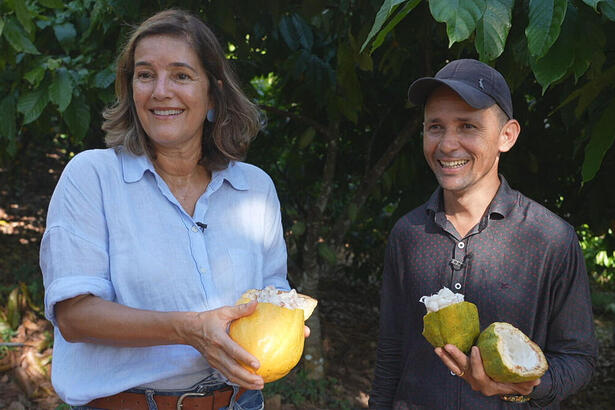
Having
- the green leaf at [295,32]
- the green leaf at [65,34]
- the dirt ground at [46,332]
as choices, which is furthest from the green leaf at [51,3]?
the dirt ground at [46,332]

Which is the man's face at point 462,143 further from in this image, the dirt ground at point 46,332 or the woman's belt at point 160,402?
the dirt ground at point 46,332

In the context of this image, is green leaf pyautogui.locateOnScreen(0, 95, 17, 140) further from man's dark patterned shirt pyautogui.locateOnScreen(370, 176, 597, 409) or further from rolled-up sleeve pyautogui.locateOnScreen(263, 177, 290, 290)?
man's dark patterned shirt pyautogui.locateOnScreen(370, 176, 597, 409)

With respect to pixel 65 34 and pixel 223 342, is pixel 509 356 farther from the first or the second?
pixel 65 34

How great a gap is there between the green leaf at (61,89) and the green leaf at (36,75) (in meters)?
0.06

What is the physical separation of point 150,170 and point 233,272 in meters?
0.36

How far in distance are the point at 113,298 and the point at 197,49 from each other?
0.72m

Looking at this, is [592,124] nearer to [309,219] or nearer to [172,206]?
[172,206]

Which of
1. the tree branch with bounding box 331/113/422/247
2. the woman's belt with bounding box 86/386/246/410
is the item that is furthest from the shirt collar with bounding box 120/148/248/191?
the tree branch with bounding box 331/113/422/247

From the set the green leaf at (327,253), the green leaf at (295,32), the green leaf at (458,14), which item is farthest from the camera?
the green leaf at (327,253)

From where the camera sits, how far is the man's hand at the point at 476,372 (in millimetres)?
1412

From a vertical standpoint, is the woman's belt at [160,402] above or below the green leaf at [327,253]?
above

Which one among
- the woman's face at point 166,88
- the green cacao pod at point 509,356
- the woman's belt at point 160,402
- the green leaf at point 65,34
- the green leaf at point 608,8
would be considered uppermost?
the green leaf at point 608,8

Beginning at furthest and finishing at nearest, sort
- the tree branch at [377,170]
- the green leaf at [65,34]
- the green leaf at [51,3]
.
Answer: the tree branch at [377,170] < the green leaf at [65,34] < the green leaf at [51,3]

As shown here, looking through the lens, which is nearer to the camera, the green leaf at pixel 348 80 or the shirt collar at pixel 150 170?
the shirt collar at pixel 150 170
